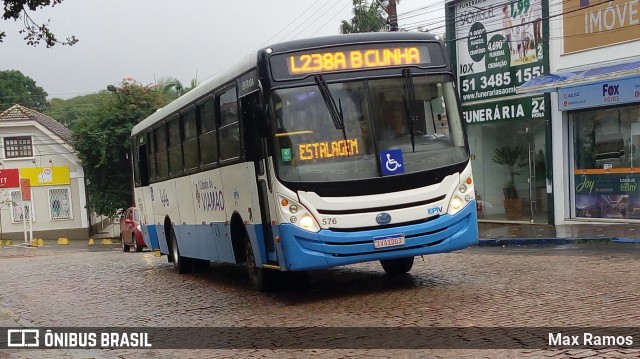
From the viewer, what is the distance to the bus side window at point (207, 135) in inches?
456

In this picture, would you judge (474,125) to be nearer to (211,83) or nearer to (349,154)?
(211,83)

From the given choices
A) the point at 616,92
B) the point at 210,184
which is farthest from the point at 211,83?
the point at 616,92

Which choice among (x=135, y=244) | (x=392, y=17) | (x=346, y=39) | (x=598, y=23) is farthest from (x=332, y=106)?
(x=135, y=244)

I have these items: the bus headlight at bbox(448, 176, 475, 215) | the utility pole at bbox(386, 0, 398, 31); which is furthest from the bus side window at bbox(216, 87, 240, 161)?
the utility pole at bbox(386, 0, 398, 31)

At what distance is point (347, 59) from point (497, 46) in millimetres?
14737

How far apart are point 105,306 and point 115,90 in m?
32.6

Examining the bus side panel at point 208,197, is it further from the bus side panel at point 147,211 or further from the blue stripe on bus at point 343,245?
the bus side panel at point 147,211

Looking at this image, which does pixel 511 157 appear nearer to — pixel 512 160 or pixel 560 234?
pixel 512 160

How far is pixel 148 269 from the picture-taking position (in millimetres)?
17391

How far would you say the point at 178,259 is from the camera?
1564 centimetres

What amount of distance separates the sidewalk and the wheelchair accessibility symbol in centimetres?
873

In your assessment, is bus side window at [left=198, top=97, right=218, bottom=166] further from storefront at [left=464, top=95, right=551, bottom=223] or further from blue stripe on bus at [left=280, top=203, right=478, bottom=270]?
storefront at [left=464, top=95, right=551, bottom=223]

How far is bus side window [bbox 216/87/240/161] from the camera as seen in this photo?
34.4 feet

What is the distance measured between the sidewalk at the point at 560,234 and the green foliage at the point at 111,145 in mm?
25830
